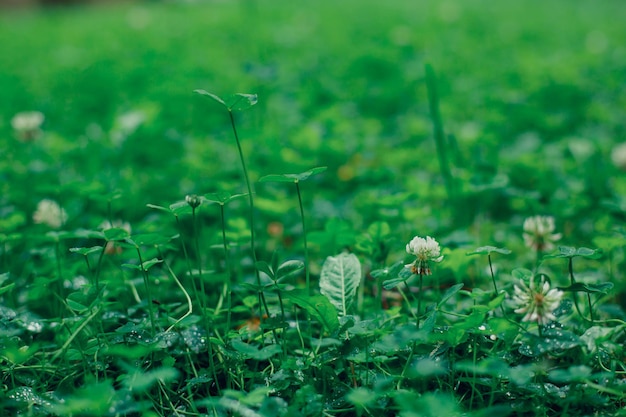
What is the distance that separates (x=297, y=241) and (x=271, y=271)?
0.55m

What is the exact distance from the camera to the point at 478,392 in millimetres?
1055

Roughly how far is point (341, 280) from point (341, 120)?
1.44m

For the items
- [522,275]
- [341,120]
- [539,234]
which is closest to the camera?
[522,275]

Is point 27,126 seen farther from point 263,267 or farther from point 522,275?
point 522,275

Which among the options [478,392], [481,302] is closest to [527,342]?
[478,392]

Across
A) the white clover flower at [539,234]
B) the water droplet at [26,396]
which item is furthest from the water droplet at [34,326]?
the white clover flower at [539,234]

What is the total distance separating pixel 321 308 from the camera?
115 cm

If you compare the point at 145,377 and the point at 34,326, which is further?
the point at 34,326

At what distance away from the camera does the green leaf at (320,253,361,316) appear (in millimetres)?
1280

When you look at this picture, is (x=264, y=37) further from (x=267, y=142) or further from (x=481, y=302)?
(x=481, y=302)

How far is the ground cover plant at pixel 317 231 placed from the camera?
43.0 inches

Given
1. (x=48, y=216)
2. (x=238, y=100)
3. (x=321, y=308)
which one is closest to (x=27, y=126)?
(x=48, y=216)

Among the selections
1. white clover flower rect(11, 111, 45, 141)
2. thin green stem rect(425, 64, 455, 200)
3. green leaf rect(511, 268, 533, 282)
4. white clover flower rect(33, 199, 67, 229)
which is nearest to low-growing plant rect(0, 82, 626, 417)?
green leaf rect(511, 268, 533, 282)

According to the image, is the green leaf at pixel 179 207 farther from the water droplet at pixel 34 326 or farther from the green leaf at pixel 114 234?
the water droplet at pixel 34 326
